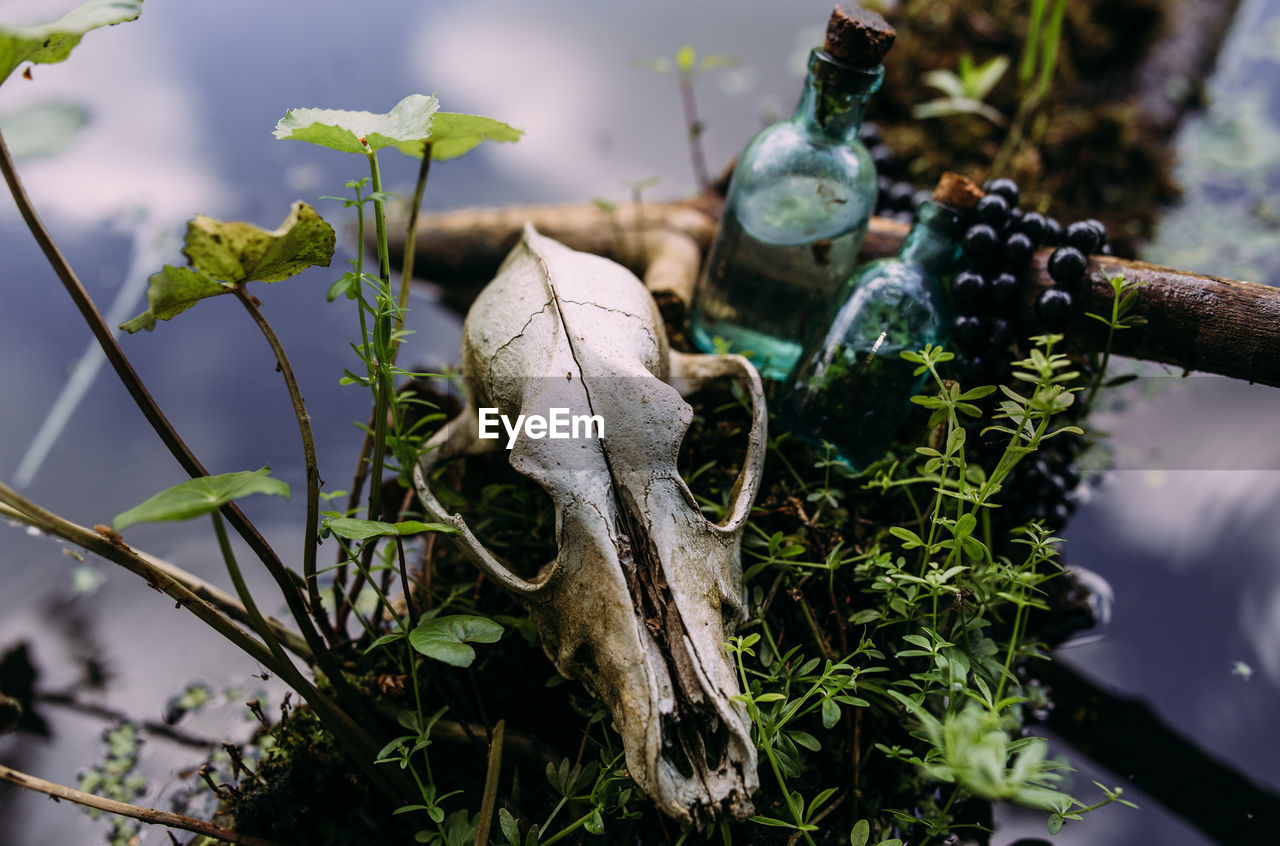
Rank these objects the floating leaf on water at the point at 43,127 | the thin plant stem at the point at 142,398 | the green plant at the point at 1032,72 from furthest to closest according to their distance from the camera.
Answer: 1. the floating leaf on water at the point at 43,127
2. the green plant at the point at 1032,72
3. the thin plant stem at the point at 142,398

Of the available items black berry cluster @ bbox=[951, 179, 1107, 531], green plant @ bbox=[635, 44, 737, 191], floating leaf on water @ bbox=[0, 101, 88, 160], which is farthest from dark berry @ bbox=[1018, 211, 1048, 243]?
floating leaf on water @ bbox=[0, 101, 88, 160]

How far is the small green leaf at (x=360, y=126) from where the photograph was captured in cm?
90

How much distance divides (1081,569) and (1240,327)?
495 millimetres

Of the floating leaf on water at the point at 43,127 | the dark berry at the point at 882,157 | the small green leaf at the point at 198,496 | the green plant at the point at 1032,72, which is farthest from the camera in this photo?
the dark berry at the point at 882,157

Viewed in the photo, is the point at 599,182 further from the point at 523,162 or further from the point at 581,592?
the point at 581,592

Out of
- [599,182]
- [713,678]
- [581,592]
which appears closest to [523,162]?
[599,182]

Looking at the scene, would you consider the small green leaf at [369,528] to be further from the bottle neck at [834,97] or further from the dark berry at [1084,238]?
the dark berry at [1084,238]

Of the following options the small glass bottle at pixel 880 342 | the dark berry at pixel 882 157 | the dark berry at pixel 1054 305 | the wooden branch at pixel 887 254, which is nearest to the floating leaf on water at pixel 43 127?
the wooden branch at pixel 887 254

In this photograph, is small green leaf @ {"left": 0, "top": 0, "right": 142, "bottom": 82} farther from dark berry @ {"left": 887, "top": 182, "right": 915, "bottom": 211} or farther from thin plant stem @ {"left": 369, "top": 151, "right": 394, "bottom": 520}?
dark berry @ {"left": 887, "top": 182, "right": 915, "bottom": 211}

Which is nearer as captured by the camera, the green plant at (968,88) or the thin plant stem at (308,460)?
the thin plant stem at (308,460)

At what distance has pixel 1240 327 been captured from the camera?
1.14 meters

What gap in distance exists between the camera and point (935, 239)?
1275 millimetres

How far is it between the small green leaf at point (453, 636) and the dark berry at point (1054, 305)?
99cm

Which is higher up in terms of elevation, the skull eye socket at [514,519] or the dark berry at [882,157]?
the dark berry at [882,157]
